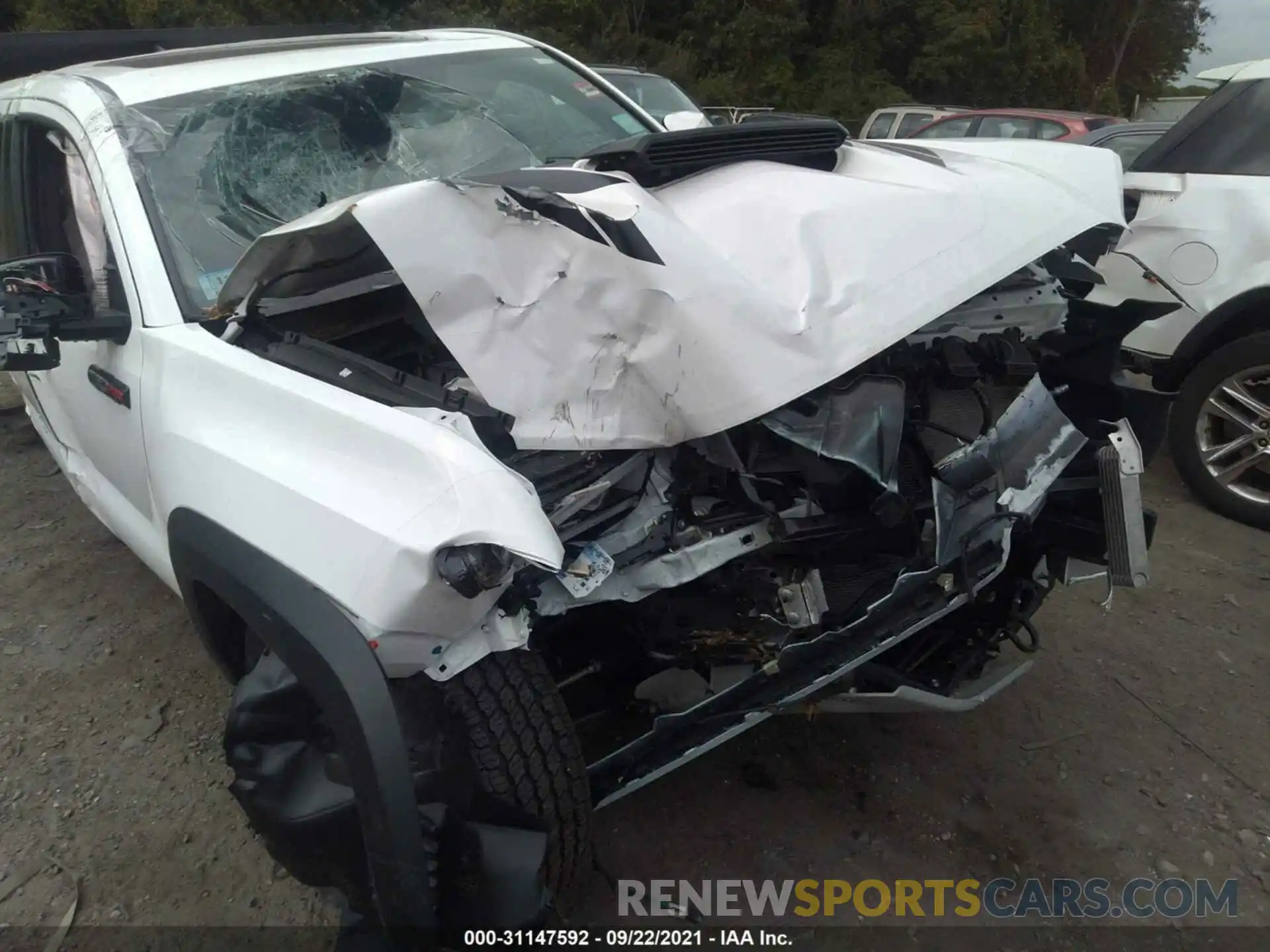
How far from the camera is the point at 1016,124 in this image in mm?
10344

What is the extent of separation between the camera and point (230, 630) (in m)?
2.15

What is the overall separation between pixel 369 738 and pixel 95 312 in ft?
5.14

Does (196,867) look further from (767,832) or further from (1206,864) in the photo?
(1206,864)

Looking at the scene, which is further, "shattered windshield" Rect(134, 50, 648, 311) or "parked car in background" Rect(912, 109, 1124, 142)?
"parked car in background" Rect(912, 109, 1124, 142)

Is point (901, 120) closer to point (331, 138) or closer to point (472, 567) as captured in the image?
point (331, 138)

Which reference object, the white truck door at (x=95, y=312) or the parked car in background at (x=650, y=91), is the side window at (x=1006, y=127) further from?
the white truck door at (x=95, y=312)

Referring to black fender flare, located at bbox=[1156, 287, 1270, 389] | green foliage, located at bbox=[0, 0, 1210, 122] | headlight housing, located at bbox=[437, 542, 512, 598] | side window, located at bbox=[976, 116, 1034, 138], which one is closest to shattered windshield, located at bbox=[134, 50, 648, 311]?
headlight housing, located at bbox=[437, 542, 512, 598]

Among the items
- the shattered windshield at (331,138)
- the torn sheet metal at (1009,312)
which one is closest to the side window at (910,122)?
the shattered windshield at (331,138)

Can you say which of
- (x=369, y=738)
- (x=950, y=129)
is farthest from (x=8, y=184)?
(x=950, y=129)

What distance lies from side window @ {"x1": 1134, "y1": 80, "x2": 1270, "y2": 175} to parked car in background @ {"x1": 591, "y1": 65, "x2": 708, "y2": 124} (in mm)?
4852

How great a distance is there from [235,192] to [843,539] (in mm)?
1919

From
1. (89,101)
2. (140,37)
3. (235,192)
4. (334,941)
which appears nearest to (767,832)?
(334,941)

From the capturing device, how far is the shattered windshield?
244cm

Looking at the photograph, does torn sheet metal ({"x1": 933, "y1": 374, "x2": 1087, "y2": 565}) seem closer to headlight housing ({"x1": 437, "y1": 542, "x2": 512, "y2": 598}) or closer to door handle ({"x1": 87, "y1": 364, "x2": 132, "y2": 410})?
headlight housing ({"x1": 437, "y1": 542, "x2": 512, "y2": 598})
